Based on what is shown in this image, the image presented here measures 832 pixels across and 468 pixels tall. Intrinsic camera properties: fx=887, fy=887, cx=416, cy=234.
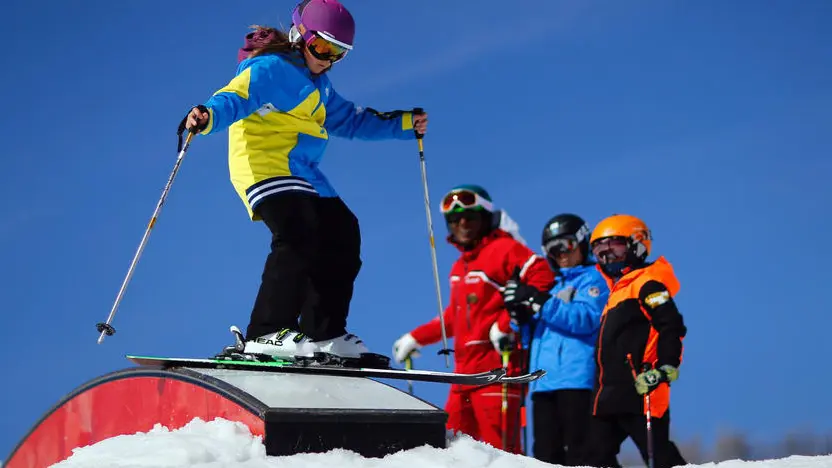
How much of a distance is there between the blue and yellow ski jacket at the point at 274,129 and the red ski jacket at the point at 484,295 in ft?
8.38

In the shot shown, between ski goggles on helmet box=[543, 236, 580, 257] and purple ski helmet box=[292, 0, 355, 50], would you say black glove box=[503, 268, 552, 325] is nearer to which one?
ski goggles on helmet box=[543, 236, 580, 257]

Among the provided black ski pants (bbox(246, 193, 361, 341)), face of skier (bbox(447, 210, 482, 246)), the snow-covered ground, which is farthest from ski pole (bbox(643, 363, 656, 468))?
face of skier (bbox(447, 210, 482, 246))

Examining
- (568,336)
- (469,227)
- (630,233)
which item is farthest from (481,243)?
(630,233)

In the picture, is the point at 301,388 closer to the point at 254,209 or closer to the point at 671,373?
the point at 254,209

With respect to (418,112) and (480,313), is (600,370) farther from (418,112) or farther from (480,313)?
(418,112)

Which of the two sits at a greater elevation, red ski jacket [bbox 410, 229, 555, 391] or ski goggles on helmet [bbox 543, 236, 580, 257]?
ski goggles on helmet [bbox 543, 236, 580, 257]

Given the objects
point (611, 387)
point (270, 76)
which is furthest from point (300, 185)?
point (611, 387)

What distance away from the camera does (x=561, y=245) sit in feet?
25.8

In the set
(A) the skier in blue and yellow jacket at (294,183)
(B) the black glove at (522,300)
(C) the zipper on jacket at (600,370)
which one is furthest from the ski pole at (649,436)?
(A) the skier in blue and yellow jacket at (294,183)

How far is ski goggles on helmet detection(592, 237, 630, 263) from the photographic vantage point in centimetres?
667

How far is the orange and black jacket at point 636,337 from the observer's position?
19.7 ft

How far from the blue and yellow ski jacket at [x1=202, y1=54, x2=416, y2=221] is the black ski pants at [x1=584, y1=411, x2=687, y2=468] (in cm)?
261

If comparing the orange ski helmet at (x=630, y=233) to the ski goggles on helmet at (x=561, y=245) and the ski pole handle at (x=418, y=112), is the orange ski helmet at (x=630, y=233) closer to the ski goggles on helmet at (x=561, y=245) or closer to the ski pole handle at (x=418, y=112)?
the ski goggles on helmet at (x=561, y=245)

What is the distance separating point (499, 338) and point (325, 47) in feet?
9.90
